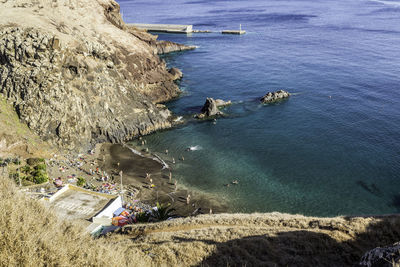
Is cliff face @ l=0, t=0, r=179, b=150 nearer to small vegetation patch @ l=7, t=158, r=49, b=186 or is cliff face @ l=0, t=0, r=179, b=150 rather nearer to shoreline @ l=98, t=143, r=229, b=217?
shoreline @ l=98, t=143, r=229, b=217

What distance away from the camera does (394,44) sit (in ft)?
349

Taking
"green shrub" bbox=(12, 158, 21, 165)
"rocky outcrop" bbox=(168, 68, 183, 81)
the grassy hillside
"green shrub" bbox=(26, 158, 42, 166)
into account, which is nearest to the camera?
"green shrub" bbox=(12, 158, 21, 165)

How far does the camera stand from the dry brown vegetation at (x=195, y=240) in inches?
452

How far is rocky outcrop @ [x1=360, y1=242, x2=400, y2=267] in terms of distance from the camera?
1171 centimetres

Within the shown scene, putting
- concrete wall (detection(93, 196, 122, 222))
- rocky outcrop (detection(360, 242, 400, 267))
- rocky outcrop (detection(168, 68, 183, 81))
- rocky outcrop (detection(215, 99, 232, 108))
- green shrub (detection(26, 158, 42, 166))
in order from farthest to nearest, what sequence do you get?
rocky outcrop (detection(168, 68, 183, 81)) → rocky outcrop (detection(215, 99, 232, 108)) → green shrub (detection(26, 158, 42, 166)) → concrete wall (detection(93, 196, 122, 222)) → rocky outcrop (detection(360, 242, 400, 267))

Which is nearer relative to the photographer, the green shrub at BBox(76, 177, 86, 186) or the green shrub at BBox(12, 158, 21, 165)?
the green shrub at BBox(76, 177, 86, 186)

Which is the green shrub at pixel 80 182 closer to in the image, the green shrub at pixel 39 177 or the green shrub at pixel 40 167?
the green shrub at pixel 39 177

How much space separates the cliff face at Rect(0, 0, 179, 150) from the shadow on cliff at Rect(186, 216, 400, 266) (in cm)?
3817

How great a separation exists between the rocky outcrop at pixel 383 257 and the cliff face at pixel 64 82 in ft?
152

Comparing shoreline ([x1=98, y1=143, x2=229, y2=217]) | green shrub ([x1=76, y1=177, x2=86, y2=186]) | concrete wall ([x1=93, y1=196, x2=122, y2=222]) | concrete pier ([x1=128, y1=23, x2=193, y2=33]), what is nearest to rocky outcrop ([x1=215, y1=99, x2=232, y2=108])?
shoreline ([x1=98, y1=143, x2=229, y2=217])

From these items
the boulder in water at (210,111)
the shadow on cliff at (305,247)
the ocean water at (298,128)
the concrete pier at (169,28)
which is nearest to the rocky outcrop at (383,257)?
the shadow on cliff at (305,247)

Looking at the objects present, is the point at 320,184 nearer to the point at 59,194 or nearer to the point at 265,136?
the point at 265,136

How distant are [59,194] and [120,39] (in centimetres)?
5480

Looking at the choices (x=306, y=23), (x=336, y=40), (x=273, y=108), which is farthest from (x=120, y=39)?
(x=306, y=23)
